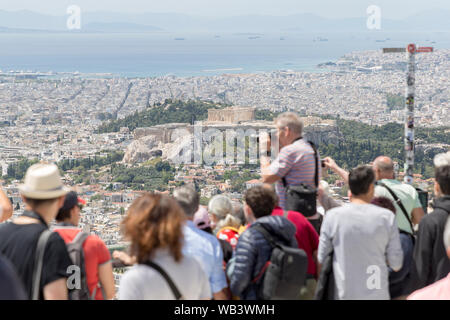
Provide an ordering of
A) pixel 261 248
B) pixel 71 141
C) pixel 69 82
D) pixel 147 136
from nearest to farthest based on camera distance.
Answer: pixel 261 248 → pixel 147 136 → pixel 71 141 → pixel 69 82

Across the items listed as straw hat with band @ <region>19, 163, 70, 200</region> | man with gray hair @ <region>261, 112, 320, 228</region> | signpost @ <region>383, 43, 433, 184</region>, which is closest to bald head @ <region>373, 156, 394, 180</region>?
man with gray hair @ <region>261, 112, 320, 228</region>

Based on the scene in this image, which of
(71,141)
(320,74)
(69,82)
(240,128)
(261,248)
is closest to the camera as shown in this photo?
(261,248)

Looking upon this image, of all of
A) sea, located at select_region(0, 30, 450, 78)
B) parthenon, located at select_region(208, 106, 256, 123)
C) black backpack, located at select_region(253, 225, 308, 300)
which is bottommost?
parthenon, located at select_region(208, 106, 256, 123)

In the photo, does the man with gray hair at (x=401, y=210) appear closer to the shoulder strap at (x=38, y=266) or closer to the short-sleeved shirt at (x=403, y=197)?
the short-sleeved shirt at (x=403, y=197)

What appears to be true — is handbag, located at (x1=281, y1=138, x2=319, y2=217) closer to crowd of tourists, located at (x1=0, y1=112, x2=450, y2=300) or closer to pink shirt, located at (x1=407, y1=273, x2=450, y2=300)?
crowd of tourists, located at (x1=0, y1=112, x2=450, y2=300)

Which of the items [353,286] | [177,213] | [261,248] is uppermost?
[177,213]

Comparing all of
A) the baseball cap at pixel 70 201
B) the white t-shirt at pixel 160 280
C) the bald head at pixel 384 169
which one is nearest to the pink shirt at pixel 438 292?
the white t-shirt at pixel 160 280
